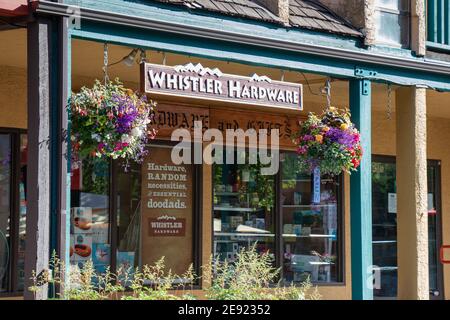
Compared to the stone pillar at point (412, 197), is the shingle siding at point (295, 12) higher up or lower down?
higher up

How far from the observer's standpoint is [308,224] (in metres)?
13.5

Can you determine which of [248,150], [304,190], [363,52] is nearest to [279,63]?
[363,52]

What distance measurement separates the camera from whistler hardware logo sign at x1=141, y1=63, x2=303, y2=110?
8.70 metres

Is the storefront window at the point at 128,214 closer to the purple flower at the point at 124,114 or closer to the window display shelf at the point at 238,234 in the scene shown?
the window display shelf at the point at 238,234

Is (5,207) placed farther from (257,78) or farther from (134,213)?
(257,78)

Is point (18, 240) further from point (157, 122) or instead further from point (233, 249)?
point (233, 249)

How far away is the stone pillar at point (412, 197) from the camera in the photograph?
36.3ft

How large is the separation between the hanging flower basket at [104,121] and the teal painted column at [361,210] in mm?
3331

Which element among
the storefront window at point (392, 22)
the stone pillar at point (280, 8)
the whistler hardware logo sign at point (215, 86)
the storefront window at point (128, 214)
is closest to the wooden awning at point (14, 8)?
the whistler hardware logo sign at point (215, 86)

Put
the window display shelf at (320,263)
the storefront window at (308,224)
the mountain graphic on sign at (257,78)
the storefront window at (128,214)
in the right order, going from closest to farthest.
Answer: the mountain graphic on sign at (257,78) < the storefront window at (128,214) < the storefront window at (308,224) < the window display shelf at (320,263)

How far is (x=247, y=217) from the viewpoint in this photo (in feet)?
42.4

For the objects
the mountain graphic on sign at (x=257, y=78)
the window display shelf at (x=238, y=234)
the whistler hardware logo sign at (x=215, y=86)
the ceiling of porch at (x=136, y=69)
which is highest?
the ceiling of porch at (x=136, y=69)

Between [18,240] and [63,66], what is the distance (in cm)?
319

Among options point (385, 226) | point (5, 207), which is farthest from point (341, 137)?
point (385, 226)
